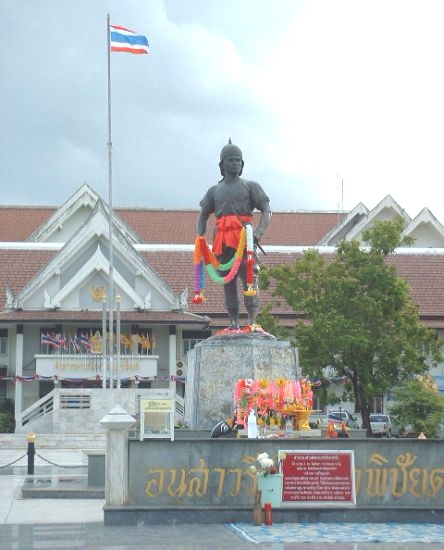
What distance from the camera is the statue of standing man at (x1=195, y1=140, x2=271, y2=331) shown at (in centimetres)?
1855

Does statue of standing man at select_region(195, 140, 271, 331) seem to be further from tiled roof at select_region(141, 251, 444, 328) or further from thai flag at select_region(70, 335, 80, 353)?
tiled roof at select_region(141, 251, 444, 328)

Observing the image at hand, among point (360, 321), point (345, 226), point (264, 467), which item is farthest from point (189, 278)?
point (264, 467)

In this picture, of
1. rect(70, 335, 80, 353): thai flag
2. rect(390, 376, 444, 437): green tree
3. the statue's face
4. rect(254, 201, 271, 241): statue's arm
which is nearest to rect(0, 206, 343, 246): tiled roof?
rect(70, 335, 80, 353): thai flag

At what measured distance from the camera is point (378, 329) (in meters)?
33.6

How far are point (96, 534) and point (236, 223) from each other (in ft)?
22.2

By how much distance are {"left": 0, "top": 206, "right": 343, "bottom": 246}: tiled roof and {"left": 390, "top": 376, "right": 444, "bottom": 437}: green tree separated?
24128 mm

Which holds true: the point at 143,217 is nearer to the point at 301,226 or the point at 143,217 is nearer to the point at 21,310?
the point at 301,226

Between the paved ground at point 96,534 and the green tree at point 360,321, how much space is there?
1656 cm

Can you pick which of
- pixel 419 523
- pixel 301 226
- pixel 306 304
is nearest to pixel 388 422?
pixel 306 304

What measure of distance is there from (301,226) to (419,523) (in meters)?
45.1

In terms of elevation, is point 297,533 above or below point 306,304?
below

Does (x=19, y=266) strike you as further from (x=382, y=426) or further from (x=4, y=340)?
(x=382, y=426)

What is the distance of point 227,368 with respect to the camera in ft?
58.7

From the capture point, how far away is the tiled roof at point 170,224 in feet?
186
